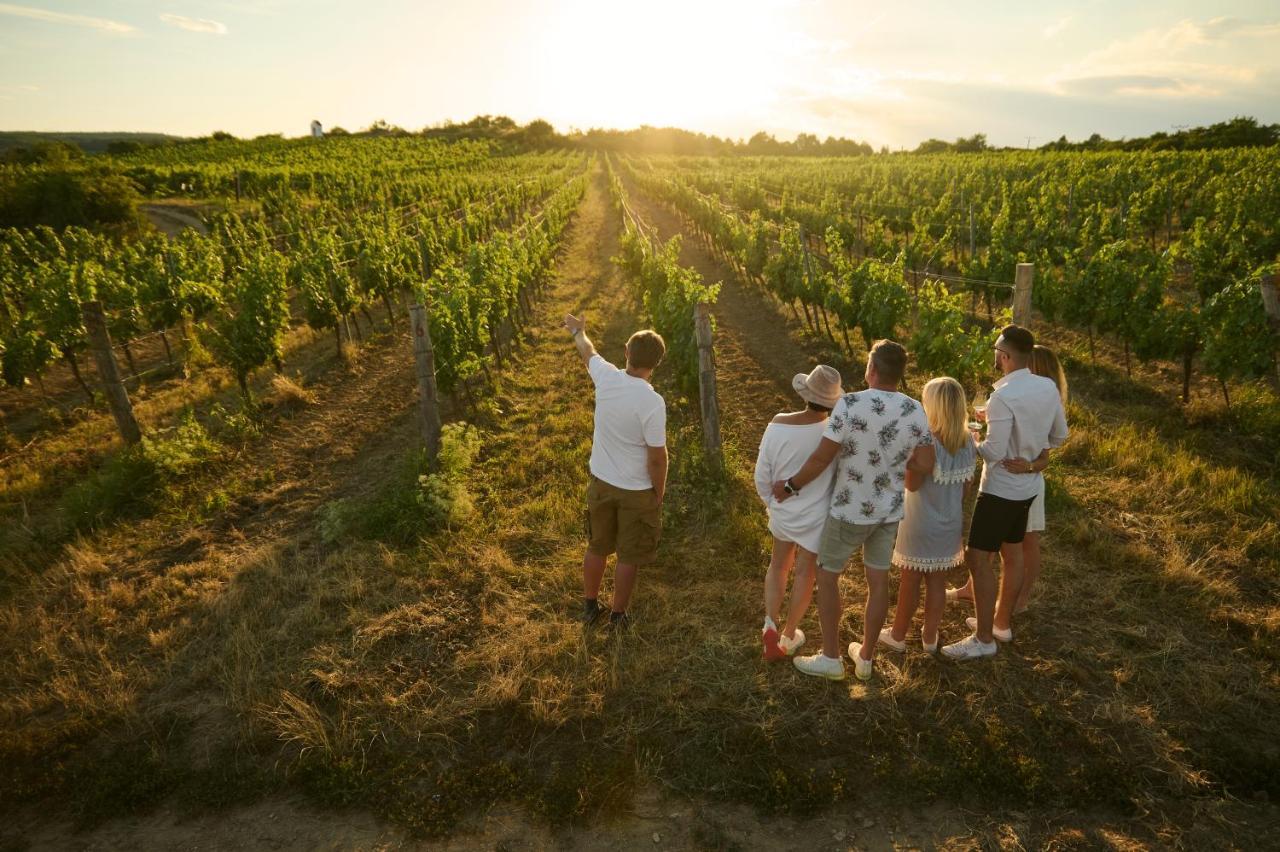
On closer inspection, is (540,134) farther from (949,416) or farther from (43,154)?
(949,416)

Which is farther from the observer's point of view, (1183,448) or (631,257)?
(631,257)

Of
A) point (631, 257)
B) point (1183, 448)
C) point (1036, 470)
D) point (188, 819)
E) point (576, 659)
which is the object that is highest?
point (631, 257)

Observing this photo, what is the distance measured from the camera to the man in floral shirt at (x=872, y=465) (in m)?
3.32

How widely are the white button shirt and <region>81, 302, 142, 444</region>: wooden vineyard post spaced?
27.8ft

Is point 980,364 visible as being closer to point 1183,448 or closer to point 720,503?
point 1183,448

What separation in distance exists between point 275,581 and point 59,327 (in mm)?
8304

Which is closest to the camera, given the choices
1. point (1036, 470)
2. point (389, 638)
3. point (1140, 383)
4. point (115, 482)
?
point (1036, 470)

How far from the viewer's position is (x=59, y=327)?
9.99m

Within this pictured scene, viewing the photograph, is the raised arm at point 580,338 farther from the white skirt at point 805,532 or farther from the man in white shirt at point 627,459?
the white skirt at point 805,532

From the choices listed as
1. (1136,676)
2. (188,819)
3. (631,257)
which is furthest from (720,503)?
(631,257)

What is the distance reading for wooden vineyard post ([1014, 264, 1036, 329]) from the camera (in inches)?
246

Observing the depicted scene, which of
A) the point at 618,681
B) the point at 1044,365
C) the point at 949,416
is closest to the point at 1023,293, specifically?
the point at 1044,365

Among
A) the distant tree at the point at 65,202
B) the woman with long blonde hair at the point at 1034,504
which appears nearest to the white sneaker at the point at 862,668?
the woman with long blonde hair at the point at 1034,504

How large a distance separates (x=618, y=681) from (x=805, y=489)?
1.82 m
